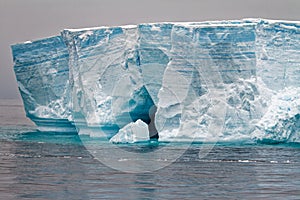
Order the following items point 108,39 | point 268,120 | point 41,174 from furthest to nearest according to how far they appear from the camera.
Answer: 1. point 108,39
2. point 268,120
3. point 41,174

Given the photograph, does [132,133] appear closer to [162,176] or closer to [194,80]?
[194,80]

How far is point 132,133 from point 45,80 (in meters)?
5.02

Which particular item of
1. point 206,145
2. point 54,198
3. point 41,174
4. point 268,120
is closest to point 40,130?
point 206,145

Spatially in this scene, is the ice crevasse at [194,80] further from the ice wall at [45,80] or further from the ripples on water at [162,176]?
the ice wall at [45,80]

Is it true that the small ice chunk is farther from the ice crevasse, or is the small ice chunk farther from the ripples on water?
the ripples on water

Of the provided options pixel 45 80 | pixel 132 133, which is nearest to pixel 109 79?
pixel 132 133

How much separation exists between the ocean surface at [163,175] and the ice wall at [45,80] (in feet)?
14.1

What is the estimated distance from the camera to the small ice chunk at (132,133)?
18141 millimetres

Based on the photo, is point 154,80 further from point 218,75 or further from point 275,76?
point 275,76

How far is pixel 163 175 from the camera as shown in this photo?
42.0 ft

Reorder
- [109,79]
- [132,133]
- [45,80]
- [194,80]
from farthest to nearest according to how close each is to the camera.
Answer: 1. [45,80]
2. [109,79]
3. [132,133]
4. [194,80]

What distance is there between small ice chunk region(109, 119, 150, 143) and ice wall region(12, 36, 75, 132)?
3683 millimetres

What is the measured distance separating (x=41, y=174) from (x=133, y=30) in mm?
7424

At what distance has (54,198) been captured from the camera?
1018cm
